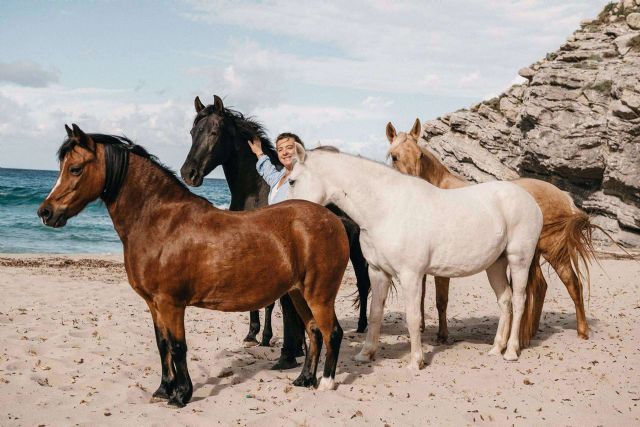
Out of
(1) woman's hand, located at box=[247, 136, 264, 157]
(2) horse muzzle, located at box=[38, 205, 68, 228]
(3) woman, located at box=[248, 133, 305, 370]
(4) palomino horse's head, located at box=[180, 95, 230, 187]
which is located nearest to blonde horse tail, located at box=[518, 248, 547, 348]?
(3) woman, located at box=[248, 133, 305, 370]

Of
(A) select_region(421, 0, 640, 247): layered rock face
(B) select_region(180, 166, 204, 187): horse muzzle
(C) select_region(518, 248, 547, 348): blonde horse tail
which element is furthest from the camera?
(A) select_region(421, 0, 640, 247): layered rock face

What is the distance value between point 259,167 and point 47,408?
283cm

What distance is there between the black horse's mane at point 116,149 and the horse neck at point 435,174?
10.2 feet

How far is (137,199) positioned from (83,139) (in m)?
0.54

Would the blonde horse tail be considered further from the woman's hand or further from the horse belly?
the woman's hand

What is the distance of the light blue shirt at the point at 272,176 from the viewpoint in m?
5.53

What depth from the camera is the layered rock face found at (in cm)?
1719

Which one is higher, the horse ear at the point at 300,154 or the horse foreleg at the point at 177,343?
the horse ear at the point at 300,154

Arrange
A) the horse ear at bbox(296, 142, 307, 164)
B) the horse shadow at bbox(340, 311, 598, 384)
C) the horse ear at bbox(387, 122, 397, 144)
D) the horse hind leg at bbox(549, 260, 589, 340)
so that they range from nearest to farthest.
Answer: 1. the horse ear at bbox(296, 142, 307, 164)
2. the horse shadow at bbox(340, 311, 598, 384)
3. the horse hind leg at bbox(549, 260, 589, 340)
4. the horse ear at bbox(387, 122, 397, 144)

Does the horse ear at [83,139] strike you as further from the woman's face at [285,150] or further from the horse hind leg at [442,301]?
the horse hind leg at [442,301]

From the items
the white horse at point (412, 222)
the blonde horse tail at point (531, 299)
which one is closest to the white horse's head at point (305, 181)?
the white horse at point (412, 222)

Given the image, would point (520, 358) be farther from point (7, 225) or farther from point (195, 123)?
point (7, 225)

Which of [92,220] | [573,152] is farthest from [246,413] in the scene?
[92,220]

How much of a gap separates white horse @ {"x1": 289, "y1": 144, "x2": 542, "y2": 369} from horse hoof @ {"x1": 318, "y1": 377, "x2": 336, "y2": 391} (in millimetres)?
1013
